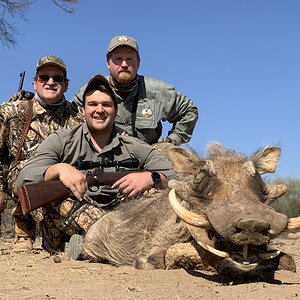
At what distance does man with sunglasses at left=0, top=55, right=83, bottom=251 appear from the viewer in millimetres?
6562

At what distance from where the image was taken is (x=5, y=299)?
3.20 m

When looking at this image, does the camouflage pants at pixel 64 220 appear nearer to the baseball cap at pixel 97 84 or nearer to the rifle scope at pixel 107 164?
the rifle scope at pixel 107 164

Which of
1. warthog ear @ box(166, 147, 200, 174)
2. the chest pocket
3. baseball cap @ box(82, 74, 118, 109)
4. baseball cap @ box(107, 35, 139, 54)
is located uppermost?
baseball cap @ box(107, 35, 139, 54)

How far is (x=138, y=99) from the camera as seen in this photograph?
23.8 feet

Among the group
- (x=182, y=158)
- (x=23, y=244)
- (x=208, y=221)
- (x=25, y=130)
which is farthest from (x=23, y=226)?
(x=208, y=221)

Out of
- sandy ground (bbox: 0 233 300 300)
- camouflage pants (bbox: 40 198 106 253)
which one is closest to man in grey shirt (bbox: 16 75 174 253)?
camouflage pants (bbox: 40 198 106 253)

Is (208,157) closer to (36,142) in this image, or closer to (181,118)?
(36,142)

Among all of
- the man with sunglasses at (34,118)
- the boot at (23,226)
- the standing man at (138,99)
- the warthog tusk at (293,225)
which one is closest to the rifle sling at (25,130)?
the man with sunglasses at (34,118)

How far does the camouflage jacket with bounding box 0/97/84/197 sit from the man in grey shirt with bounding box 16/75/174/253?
1.08 metres

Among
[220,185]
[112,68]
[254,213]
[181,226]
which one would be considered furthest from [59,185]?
[112,68]

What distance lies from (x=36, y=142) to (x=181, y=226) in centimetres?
294

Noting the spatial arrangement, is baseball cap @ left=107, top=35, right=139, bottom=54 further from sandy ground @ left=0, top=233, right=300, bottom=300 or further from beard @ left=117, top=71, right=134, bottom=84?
sandy ground @ left=0, top=233, right=300, bottom=300

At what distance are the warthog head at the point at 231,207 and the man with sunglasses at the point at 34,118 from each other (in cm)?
265

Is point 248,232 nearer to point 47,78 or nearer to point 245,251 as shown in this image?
point 245,251
